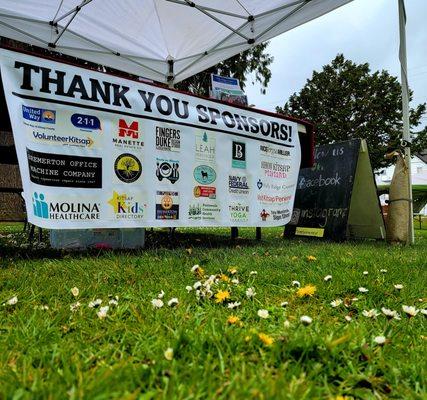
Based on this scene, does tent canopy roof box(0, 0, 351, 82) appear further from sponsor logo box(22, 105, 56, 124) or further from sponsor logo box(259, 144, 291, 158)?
sponsor logo box(22, 105, 56, 124)

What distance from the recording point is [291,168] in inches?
153

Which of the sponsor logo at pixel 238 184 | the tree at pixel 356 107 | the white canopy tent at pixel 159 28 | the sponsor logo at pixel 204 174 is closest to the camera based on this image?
the sponsor logo at pixel 204 174

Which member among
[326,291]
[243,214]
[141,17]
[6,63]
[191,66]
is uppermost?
[141,17]

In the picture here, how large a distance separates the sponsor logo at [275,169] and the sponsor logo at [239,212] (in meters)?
0.42

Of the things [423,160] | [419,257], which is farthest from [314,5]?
[423,160]

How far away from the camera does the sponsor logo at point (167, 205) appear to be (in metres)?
2.98

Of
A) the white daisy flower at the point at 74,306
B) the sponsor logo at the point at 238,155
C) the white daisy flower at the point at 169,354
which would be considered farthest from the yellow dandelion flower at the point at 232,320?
the sponsor logo at the point at 238,155

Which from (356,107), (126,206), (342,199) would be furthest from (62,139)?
(356,107)

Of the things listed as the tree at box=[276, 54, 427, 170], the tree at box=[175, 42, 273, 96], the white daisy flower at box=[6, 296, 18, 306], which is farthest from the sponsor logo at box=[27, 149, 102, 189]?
the tree at box=[276, 54, 427, 170]

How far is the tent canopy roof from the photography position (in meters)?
4.91

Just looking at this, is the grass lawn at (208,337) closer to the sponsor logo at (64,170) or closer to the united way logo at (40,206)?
the united way logo at (40,206)

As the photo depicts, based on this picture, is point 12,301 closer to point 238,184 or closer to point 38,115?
point 38,115

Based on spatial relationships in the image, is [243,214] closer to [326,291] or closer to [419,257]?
[419,257]

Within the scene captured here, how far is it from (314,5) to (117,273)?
4.05 metres
